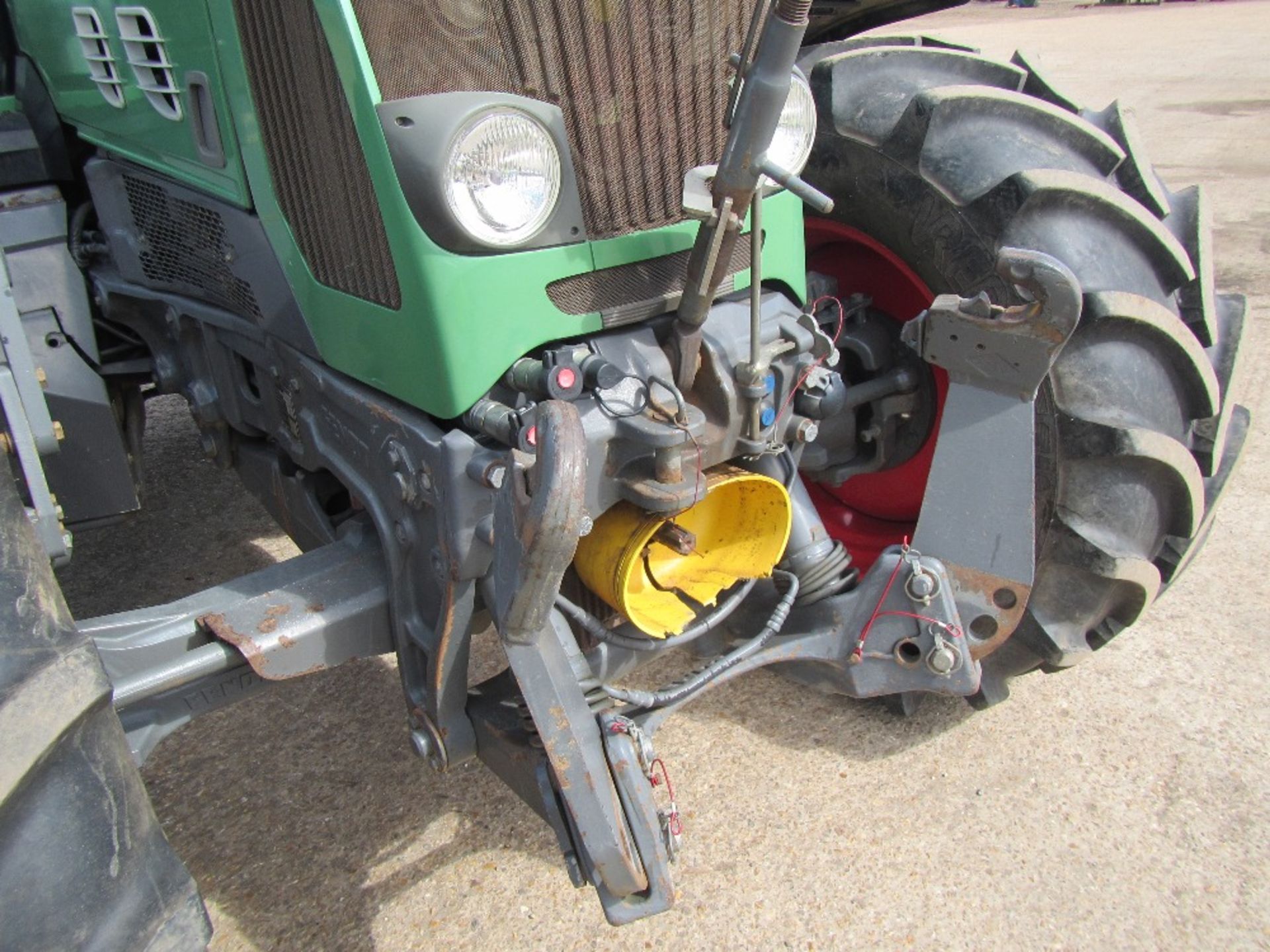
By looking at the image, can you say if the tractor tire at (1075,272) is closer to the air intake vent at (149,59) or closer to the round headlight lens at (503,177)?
the round headlight lens at (503,177)

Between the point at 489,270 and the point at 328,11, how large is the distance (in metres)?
0.41

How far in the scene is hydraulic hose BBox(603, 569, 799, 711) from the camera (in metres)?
1.88

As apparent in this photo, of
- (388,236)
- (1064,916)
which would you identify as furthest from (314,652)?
(1064,916)

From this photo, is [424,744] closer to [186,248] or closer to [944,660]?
[944,660]

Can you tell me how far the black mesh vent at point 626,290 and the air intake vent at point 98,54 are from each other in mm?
1146

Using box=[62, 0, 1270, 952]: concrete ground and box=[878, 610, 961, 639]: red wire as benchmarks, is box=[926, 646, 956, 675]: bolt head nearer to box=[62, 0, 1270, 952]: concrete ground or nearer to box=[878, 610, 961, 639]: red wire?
box=[878, 610, 961, 639]: red wire

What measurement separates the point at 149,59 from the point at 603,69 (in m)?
0.95

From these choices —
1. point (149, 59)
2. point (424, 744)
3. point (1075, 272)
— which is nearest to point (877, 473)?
point (1075, 272)

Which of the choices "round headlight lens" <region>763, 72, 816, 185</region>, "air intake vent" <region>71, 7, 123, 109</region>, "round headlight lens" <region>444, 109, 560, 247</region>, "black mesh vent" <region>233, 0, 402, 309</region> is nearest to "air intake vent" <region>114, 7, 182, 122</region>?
"air intake vent" <region>71, 7, 123, 109</region>

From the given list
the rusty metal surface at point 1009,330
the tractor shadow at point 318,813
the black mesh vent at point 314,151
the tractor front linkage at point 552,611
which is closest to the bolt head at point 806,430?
the tractor front linkage at point 552,611

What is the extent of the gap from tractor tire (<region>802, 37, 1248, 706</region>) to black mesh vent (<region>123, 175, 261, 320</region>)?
1.22 metres

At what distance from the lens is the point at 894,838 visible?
217 centimetres

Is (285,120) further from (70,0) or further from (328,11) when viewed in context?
(70,0)

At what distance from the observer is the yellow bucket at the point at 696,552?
5.88 ft
